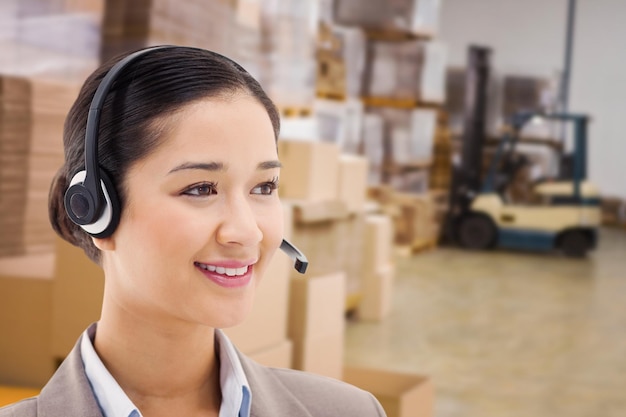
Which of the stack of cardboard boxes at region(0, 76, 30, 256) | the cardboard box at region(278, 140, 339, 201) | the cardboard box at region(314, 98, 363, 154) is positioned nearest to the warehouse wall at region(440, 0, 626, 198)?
the cardboard box at region(314, 98, 363, 154)

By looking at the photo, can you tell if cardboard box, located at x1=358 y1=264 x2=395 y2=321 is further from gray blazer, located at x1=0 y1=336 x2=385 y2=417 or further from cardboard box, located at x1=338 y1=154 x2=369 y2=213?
gray blazer, located at x1=0 y1=336 x2=385 y2=417

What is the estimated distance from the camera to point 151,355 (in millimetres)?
Result: 996

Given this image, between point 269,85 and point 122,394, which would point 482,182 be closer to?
point 269,85

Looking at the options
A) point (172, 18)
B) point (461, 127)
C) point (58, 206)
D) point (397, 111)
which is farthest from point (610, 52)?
point (58, 206)

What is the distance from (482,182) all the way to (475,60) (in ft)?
5.50

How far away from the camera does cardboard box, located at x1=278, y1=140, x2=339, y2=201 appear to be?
4.98 m

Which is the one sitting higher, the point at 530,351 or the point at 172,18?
Result: the point at 172,18

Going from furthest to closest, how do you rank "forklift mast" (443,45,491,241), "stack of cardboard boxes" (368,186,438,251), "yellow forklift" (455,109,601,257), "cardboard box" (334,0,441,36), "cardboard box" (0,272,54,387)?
"forklift mast" (443,45,491,241), "yellow forklift" (455,109,601,257), "stack of cardboard boxes" (368,186,438,251), "cardboard box" (334,0,441,36), "cardboard box" (0,272,54,387)

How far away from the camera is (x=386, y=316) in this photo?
6.17 meters

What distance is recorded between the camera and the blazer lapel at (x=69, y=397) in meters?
0.90

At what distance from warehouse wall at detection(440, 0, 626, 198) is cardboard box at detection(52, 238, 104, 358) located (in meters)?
12.2

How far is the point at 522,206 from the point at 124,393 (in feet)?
34.5

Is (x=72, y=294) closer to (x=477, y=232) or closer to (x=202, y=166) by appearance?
(x=202, y=166)

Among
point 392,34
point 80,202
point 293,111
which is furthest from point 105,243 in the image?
point 392,34
